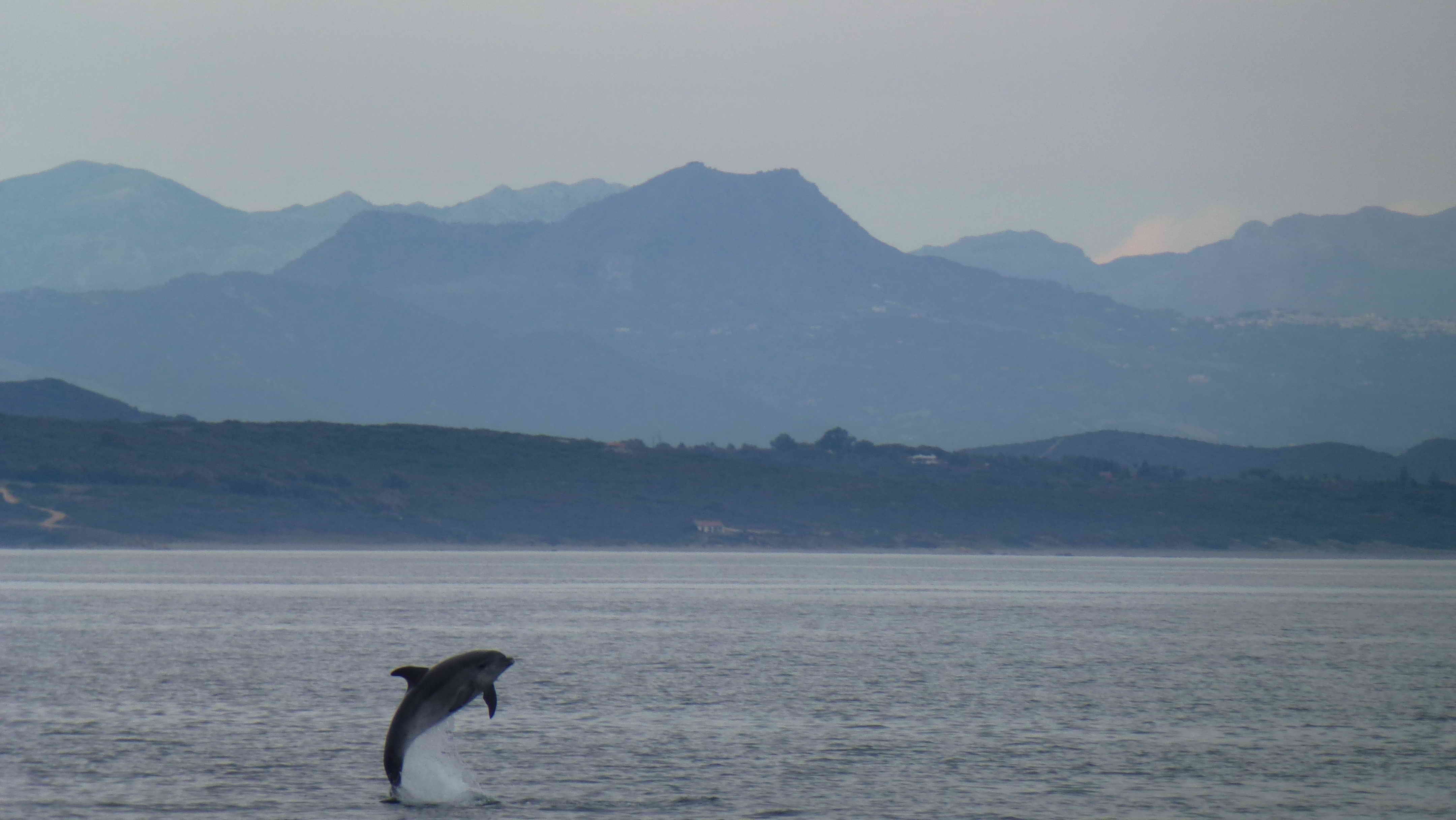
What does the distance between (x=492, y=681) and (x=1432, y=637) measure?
90.0 m

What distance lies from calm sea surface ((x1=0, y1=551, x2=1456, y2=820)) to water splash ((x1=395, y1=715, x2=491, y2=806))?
0.59m

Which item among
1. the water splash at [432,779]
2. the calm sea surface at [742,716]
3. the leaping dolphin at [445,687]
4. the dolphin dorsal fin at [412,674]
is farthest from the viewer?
the calm sea surface at [742,716]

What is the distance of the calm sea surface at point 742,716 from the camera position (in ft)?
139

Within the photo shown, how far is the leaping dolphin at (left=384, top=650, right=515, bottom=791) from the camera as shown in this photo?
120ft

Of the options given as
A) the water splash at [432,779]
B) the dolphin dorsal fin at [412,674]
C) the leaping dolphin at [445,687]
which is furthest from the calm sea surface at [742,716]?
the dolphin dorsal fin at [412,674]

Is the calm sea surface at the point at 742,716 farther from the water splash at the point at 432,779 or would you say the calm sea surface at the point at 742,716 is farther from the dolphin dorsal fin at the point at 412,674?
the dolphin dorsal fin at the point at 412,674

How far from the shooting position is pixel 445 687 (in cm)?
3725

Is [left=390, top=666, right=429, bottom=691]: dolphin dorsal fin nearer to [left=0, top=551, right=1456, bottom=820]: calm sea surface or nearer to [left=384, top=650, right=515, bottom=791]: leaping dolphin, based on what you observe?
[left=384, top=650, right=515, bottom=791]: leaping dolphin

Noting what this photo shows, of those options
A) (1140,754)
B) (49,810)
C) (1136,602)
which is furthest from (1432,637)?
(49,810)

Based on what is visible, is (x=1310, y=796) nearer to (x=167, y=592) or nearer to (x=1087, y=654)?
(x=1087, y=654)

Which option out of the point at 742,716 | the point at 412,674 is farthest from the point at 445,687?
the point at 742,716

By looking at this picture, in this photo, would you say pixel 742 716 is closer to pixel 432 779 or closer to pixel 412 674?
pixel 432 779

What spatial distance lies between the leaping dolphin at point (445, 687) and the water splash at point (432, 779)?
226 cm

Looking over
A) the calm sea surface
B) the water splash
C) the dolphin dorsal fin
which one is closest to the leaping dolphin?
the dolphin dorsal fin
